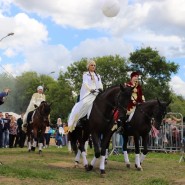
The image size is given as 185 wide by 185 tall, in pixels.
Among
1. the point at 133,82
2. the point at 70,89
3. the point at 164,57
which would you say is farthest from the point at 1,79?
the point at 133,82

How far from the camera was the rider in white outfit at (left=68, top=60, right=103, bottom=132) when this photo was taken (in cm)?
1188

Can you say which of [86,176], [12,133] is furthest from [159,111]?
[12,133]

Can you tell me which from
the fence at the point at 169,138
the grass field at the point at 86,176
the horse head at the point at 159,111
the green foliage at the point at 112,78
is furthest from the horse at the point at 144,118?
the green foliage at the point at 112,78

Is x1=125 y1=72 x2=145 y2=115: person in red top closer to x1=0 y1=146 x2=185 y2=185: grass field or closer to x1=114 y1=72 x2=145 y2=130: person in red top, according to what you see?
x1=114 y1=72 x2=145 y2=130: person in red top

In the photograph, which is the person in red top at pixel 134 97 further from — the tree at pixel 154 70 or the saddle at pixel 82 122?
the tree at pixel 154 70

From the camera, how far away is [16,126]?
88.5 feet

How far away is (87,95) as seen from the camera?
12070mm

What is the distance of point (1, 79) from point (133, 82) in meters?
86.8

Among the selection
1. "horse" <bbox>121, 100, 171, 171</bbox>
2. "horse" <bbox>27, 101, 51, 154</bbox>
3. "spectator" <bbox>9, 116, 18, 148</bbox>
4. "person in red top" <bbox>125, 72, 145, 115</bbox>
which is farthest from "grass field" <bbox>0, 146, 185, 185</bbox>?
"spectator" <bbox>9, 116, 18, 148</bbox>

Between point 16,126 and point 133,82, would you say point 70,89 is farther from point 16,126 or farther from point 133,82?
point 133,82

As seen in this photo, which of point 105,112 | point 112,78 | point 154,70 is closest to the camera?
point 105,112

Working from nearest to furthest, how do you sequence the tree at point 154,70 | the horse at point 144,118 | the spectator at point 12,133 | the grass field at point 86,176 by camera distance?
the grass field at point 86,176 < the horse at point 144,118 < the spectator at point 12,133 < the tree at point 154,70

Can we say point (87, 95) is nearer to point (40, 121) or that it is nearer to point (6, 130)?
point (40, 121)

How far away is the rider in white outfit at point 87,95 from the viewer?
11.9 meters
